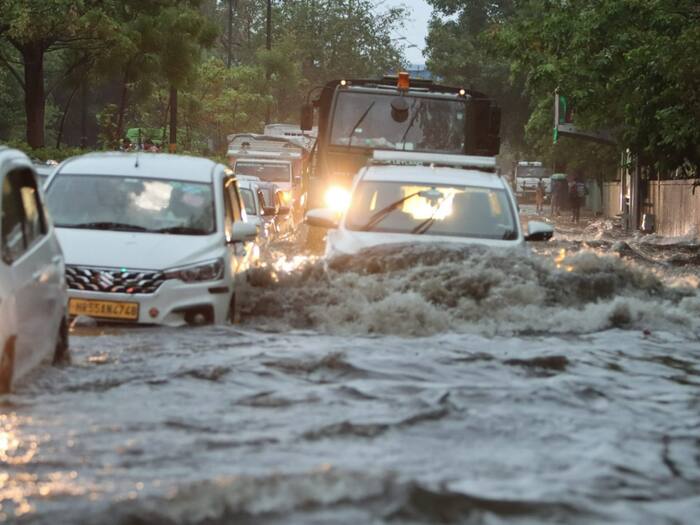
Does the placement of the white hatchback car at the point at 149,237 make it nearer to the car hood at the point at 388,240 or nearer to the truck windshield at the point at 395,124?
the car hood at the point at 388,240

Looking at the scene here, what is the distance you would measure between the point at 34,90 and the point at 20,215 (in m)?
29.6

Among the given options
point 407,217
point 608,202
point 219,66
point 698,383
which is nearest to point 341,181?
point 407,217

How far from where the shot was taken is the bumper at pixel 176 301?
1164 cm

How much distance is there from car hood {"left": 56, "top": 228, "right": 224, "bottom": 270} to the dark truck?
9339 mm

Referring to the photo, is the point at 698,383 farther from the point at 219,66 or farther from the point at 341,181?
the point at 219,66

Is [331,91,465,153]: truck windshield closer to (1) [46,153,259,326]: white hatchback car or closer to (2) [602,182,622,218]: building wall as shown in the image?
(1) [46,153,259,326]: white hatchback car

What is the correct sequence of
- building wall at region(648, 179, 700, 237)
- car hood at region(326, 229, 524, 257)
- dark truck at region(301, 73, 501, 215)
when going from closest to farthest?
car hood at region(326, 229, 524, 257) → dark truck at region(301, 73, 501, 215) → building wall at region(648, 179, 700, 237)

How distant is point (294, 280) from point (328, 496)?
27.0 ft

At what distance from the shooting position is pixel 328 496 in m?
5.82

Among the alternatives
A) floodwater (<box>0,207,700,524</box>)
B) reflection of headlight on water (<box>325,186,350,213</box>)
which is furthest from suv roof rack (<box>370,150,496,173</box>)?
reflection of headlight on water (<box>325,186,350,213</box>)

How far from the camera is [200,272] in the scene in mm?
12000

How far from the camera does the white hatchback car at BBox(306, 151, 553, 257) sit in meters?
13.9

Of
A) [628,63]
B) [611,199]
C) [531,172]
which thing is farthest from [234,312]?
[531,172]

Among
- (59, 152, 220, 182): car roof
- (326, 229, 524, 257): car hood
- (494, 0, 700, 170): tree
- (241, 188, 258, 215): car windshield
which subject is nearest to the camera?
(59, 152, 220, 182): car roof
